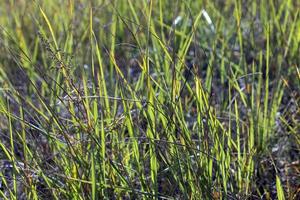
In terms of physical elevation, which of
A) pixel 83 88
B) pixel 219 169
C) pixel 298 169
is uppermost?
pixel 83 88

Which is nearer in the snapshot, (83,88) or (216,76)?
(83,88)

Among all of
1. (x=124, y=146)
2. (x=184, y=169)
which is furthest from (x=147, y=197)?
(x=124, y=146)

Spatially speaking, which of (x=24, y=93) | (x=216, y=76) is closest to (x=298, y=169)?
(x=216, y=76)

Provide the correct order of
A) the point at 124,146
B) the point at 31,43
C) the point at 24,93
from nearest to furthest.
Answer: the point at 124,146 → the point at 24,93 → the point at 31,43

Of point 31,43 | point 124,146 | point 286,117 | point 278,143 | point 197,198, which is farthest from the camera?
point 31,43

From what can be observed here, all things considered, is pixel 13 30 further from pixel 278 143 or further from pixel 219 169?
pixel 219 169

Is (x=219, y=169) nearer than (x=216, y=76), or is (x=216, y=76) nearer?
(x=219, y=169)

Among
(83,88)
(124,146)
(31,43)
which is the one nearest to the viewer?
(83,88)

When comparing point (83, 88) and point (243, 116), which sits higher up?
point (83, 88)

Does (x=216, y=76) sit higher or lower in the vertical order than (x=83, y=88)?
lower

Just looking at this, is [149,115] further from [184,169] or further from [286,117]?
[286,117]

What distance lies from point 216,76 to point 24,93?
62 centimetres

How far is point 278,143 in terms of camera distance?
5.83ft

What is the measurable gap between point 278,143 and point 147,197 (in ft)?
1.68
